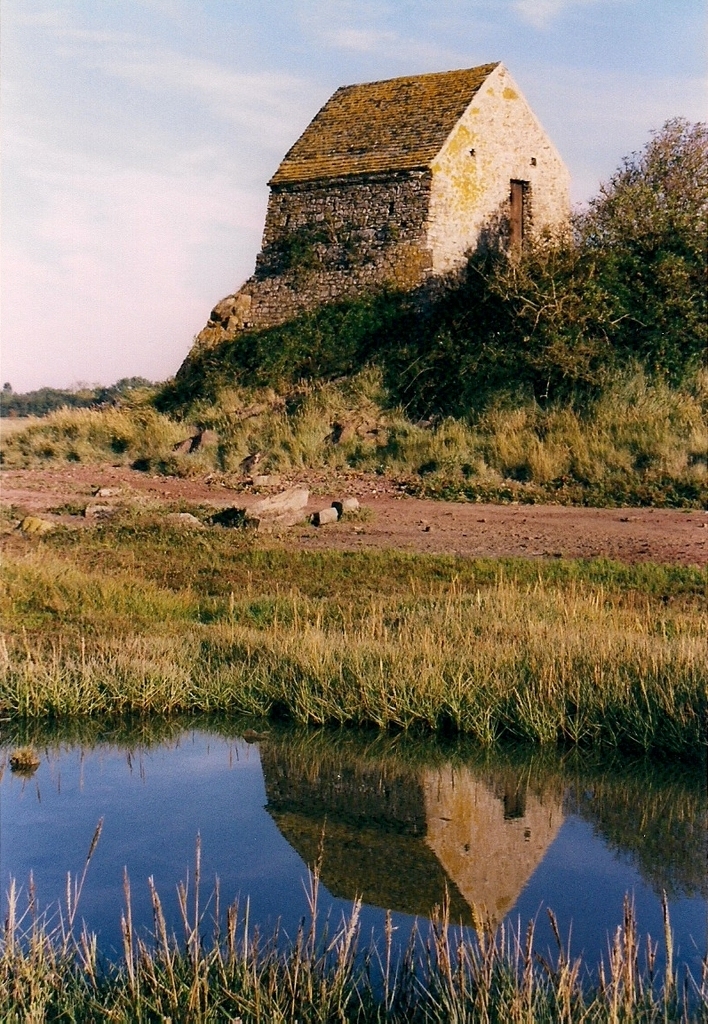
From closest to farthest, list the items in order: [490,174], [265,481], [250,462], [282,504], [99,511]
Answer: [282,504] < [99,511] < [265,481] < [250,462] < [490,174]

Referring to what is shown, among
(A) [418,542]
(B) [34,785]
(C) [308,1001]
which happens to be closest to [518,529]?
(A) [418,542]

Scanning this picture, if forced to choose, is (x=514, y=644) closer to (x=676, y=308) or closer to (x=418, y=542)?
(x=418, y=542)

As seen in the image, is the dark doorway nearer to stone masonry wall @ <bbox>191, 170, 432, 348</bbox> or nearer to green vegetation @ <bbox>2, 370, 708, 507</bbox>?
stone masonry wall @ <bbox>191, 170, 432, 348</bbox>

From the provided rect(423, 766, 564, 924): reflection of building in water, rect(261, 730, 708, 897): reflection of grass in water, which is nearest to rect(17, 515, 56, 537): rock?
rect(261, 730, 708, 897): reflection of grass in water

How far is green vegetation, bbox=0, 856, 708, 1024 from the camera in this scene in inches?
183

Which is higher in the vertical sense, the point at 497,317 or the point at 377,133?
the point at 377,133

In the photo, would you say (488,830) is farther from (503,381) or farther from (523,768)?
(503,381)

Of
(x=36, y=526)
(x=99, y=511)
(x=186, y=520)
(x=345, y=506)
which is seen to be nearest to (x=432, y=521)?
(x=345, y=506)

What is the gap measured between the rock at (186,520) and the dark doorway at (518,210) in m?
12.3

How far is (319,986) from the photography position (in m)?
4.90

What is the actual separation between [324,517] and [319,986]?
39.0 ft

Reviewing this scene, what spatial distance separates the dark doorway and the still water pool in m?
19.3

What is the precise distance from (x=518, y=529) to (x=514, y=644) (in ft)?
20.0

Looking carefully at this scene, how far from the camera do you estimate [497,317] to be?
22.8 meters
